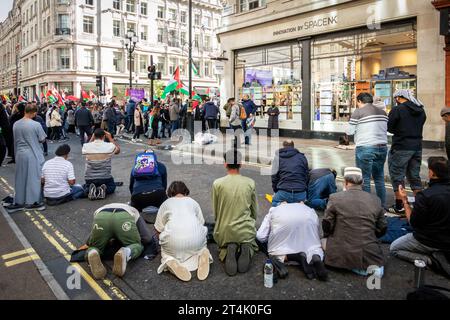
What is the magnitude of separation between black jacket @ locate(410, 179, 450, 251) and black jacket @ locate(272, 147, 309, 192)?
202 cm

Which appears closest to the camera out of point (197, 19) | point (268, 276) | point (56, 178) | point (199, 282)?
point (268, 276)

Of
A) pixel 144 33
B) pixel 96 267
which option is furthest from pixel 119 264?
pixel 144 33

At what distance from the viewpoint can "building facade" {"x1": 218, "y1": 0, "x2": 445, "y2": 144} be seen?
1359 cm

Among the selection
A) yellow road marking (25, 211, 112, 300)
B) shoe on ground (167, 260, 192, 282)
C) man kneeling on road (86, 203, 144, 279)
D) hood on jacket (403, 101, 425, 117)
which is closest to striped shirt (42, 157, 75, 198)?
yellow road marking (25, 211, 112, 300)

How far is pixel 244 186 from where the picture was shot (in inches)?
181

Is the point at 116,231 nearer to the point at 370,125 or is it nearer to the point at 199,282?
the point at 199,282

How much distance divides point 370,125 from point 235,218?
3393 millimetres

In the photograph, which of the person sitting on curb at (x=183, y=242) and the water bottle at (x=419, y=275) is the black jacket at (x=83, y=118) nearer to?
the person sitting on curb at (x=183, y=242)

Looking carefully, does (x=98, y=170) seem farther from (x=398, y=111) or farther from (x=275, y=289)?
(x=398, y=111)

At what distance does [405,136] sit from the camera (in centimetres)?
658

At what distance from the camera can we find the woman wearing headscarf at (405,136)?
6559 mm

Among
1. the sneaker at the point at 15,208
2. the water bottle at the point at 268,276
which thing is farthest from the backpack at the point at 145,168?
the water bottle at the point at 268,276

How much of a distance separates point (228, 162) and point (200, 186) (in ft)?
12.9

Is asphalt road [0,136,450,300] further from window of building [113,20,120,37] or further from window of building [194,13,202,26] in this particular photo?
window of building [194,13,202,26]
